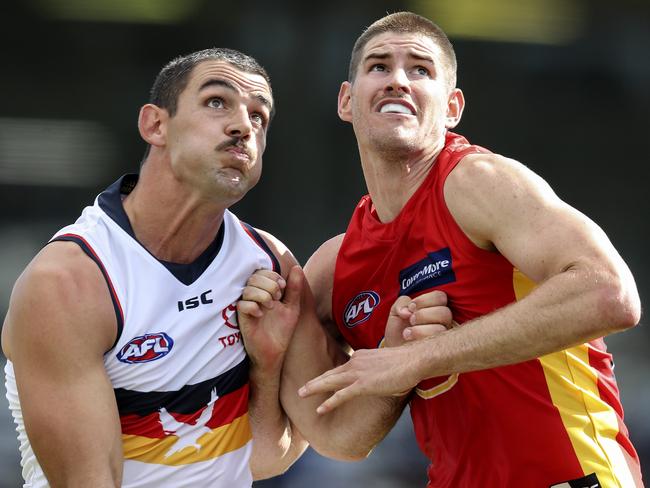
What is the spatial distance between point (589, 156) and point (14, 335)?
5.63m

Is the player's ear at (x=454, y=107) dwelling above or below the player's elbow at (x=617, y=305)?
above

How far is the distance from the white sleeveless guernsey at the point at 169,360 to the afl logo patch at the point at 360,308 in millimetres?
467

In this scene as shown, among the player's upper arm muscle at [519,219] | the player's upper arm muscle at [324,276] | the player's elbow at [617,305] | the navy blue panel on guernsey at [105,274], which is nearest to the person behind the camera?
the player's elbow at [617,305]

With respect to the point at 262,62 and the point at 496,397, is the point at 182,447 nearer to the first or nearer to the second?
the point at 496,397

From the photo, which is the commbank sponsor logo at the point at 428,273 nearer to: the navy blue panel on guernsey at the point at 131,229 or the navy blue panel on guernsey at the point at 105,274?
the navy blue panel on guernsey at the point at 131,229

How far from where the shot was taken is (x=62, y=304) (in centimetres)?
341

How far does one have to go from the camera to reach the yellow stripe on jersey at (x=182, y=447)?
366cm

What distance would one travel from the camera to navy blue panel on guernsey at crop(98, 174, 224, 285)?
376 cm

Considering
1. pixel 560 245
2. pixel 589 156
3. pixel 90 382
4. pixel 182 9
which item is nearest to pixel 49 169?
pixel 182 9

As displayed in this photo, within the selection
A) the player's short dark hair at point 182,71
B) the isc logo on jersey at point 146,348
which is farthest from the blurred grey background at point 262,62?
the isc logo on jersey at point 146,348

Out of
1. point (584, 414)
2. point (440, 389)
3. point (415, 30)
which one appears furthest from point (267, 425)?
point (415, 30)

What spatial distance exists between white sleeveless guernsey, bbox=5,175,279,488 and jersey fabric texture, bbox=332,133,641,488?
0.69 m

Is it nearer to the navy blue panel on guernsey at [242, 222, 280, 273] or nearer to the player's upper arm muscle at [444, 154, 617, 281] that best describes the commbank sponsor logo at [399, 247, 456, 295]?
the player's upper arm muscle at [444, 154, 617, 281]

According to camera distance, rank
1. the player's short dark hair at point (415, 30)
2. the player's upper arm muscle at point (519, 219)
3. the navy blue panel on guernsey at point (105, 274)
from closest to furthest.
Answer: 1. the player's upper arm muscle at point (519, 219)
2. the navy blue panel on guernsey at point (105, 274)
3. the player's short dark hair at point (415, 30)
